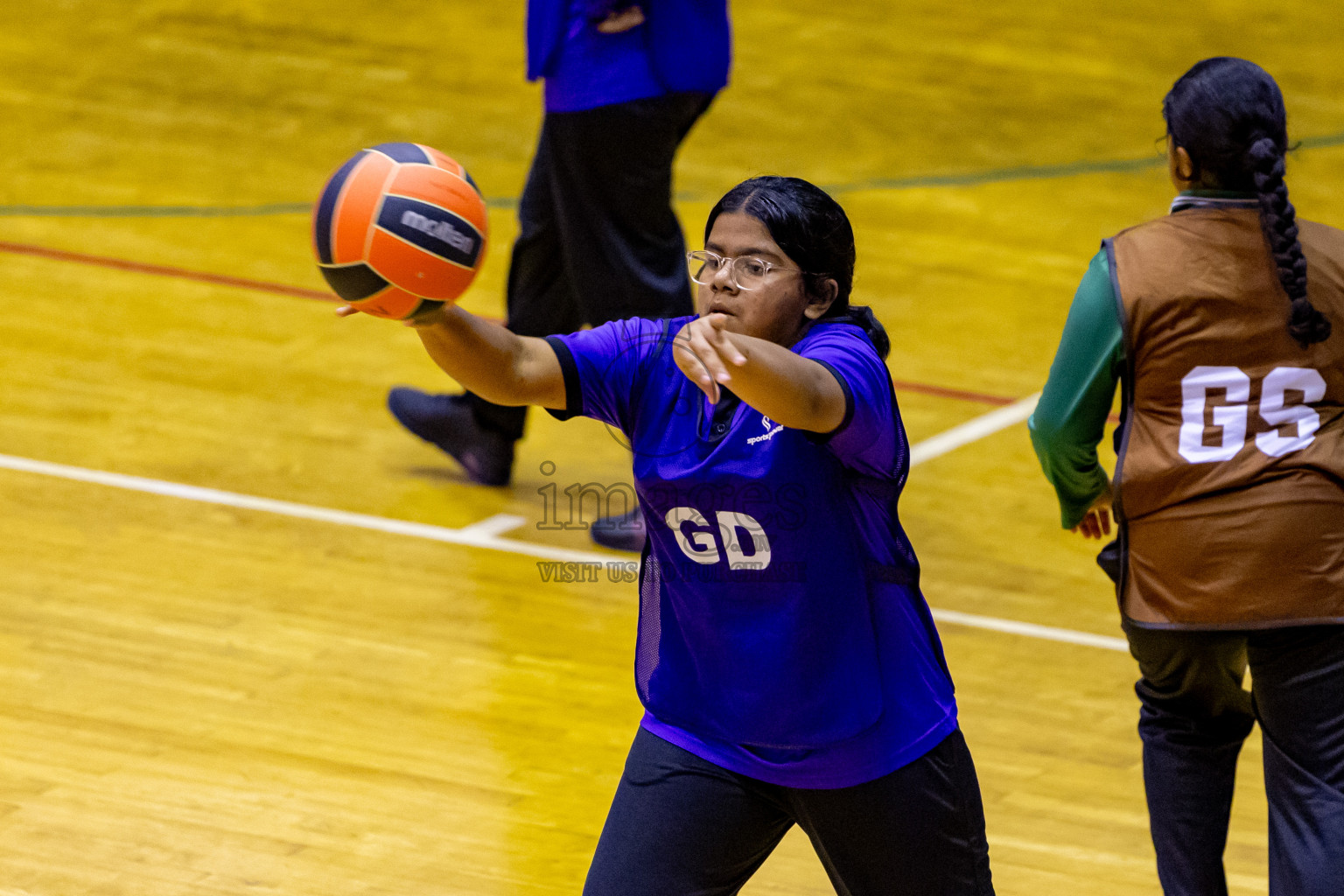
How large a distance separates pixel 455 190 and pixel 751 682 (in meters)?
0.84

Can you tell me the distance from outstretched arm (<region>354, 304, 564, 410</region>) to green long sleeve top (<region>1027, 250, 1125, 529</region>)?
920 mm

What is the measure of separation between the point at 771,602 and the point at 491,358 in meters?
0.53

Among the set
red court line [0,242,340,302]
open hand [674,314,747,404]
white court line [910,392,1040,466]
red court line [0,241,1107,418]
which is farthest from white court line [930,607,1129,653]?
red court line [0,242,340,302]

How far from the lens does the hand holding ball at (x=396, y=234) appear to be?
2.69 metres

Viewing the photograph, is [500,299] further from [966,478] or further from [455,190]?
[455,190]

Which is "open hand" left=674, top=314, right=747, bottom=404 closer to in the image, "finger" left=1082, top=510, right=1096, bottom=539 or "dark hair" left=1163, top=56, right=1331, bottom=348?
"dark hair" left=1163, top=56, right=1331, bottom=348

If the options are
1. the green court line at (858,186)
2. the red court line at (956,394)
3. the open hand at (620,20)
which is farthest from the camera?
the green court line at (858,186)

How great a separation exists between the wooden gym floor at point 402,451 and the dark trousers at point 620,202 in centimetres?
75

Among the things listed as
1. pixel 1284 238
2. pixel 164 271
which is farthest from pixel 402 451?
pixel 1284 238

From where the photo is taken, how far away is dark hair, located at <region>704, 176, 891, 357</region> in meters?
2.79

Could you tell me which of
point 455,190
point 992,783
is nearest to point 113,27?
point 992,783

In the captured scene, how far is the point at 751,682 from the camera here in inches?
110

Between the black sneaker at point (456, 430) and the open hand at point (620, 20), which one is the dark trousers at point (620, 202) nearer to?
the open hand at point (620, 20)

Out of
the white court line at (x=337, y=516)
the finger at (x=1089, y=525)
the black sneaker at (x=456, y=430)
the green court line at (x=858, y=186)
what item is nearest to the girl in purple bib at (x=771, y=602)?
the finger at (x=1089, y=525)
